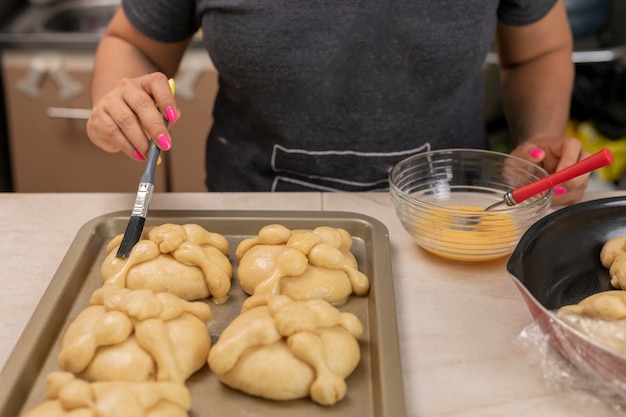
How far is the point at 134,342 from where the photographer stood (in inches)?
27.2

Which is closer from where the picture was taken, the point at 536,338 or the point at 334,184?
the point at 536,338

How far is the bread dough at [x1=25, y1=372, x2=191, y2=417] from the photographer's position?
0.59m

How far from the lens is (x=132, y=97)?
99 centimetres

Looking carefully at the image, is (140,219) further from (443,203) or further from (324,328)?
(443,203)

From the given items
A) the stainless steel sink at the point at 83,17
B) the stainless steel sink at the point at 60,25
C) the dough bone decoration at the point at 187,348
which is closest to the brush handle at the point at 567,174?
the dough bone decoration at the point at 187,348

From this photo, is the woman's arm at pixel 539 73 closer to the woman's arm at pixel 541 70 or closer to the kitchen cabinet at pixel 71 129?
the woman's arm at pixel 541 70

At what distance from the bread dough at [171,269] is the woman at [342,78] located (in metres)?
0.22

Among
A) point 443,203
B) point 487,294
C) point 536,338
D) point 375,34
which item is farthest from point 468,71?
point 536,338

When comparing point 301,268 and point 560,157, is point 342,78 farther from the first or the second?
point 301,268

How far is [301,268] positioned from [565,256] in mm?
328

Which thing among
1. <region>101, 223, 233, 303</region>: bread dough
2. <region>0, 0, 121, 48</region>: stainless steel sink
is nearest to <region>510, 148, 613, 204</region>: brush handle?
<region>101, 223, 233, 303</region>: bread dough

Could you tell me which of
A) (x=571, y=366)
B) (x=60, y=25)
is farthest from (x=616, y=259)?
(x=60, y=25)

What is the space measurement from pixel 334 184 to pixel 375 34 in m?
0.27

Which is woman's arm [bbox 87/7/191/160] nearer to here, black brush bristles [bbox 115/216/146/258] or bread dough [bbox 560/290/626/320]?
black brush bristles [bbox 115/216/146/258]
